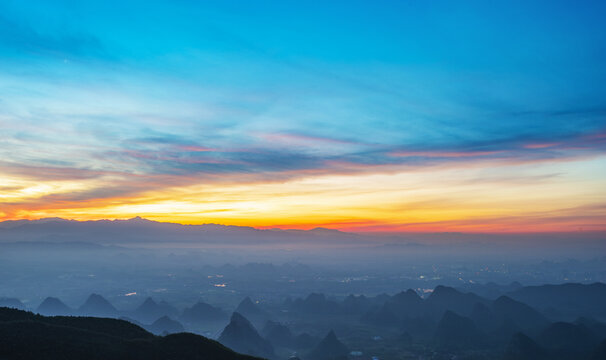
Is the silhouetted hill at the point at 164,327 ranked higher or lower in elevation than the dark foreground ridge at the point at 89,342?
lower

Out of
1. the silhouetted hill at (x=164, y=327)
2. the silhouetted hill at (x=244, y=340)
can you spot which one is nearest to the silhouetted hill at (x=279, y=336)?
the silhouetted hill at (x=244, y=340)

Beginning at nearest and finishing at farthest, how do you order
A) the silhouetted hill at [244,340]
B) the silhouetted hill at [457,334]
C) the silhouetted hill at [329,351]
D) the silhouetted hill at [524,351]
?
the silhouetted hill at [524,351] < the silhouetted hill at [329,351] < the silhouetted hill at [244,340] < the silhouetted hill at [457,334]

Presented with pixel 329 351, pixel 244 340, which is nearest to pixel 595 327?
pixel 329 351

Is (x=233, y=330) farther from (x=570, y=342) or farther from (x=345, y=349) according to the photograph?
(x=570, y=342)

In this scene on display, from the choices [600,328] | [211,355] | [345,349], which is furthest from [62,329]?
[600,328]

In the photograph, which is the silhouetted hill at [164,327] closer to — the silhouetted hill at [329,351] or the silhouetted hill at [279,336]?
the silhouetted hill at [279,336]

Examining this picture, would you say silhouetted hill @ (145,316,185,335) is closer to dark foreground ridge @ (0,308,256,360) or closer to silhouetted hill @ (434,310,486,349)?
dark foreground ridge @ (0,308,256,360)

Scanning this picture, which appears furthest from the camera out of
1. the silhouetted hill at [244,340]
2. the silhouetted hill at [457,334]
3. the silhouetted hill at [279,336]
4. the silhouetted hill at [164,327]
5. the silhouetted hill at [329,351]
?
the silhouetted hill at [164,327]

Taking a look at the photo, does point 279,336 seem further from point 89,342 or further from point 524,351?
point 89,342
